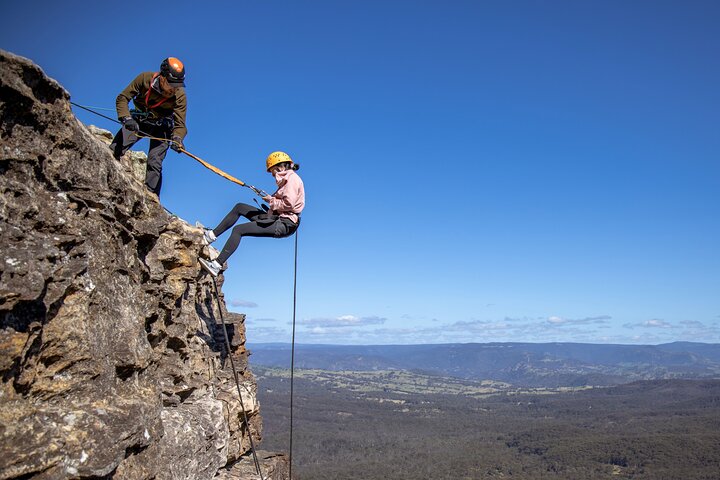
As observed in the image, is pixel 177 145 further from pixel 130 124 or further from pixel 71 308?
pixel 71 308

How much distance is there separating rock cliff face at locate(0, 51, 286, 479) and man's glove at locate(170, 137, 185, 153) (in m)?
1.80

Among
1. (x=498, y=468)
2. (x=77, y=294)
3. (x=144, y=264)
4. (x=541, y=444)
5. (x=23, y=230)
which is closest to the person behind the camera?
(x=23, y=230)

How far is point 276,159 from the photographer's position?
35.9ft

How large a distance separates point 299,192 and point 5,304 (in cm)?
657

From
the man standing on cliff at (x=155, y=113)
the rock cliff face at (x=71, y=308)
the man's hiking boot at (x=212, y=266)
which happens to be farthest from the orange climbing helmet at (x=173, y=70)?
the man's hiking boot at (x=212, y=266)

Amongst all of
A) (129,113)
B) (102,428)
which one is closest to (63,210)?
(102,428)

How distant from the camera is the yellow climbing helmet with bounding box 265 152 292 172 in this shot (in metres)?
10.9

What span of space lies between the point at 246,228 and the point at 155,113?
9.38 ft

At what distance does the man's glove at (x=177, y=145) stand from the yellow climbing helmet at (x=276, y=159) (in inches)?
67.7

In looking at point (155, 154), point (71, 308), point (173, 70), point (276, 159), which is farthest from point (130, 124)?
point (71, 308)

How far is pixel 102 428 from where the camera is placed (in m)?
5.81

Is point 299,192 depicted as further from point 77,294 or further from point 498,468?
point 498,468

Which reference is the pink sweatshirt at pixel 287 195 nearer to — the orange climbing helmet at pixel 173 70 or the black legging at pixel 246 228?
the black legging at pixel 246 228

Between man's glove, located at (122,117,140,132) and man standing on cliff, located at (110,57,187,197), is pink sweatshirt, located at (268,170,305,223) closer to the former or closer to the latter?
man standing on cliff, located at (110,57,187,197)
